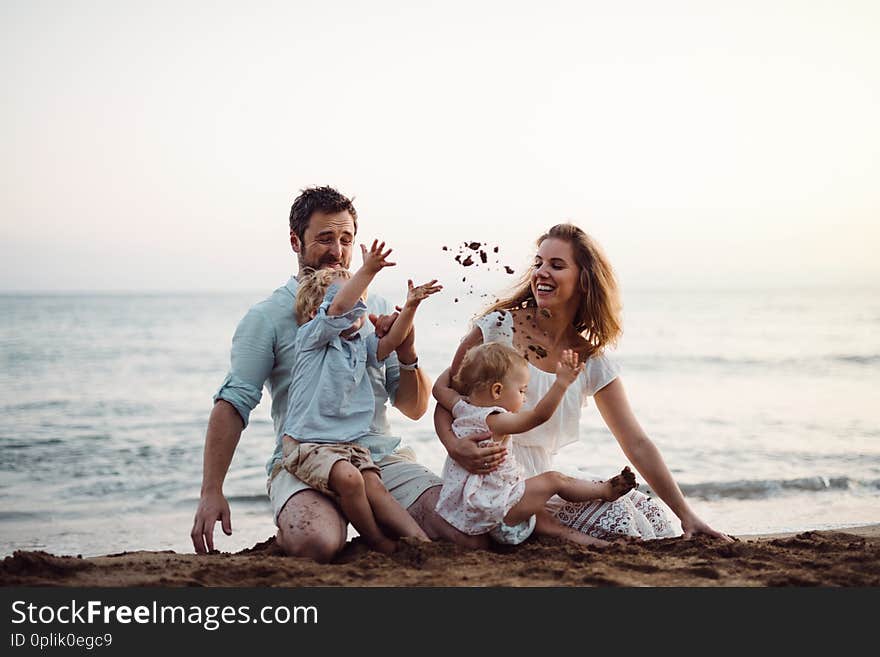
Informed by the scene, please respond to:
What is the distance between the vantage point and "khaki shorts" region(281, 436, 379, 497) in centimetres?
395

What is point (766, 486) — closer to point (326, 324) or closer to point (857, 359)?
point (326, 324)

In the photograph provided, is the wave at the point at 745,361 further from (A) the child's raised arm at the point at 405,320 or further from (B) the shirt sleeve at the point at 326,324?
(B) the shirt sleeve at the point at 326,324

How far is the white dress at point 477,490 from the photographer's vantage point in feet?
13.2

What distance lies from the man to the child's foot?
628 mm

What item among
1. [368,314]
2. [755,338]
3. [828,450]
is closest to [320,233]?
[368,314]

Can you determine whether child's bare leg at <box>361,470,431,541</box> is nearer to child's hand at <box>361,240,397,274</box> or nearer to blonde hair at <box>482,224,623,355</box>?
child's hand at <box>361,240,397,274</box>

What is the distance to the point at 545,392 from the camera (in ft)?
14.7

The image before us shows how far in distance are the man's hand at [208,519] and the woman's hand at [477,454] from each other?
1.07 meters

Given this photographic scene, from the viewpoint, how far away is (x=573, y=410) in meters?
4.53

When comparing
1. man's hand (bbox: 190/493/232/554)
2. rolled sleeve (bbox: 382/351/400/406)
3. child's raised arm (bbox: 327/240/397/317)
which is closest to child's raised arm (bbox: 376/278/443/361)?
child's raised arm (bbox: 327/240/397/317)

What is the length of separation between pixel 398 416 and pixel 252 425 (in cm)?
208

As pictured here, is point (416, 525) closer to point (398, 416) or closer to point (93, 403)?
point (398, 416)

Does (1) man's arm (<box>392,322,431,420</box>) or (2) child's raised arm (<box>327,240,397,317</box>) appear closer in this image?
(2) child's raised arm (<box>327,240,397,317</box>)

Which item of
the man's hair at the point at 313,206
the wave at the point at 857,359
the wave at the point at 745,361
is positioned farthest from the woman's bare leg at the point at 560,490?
the wave at the point at 857,359
